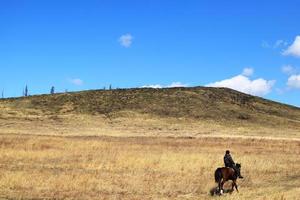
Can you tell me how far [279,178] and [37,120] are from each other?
2392 inches

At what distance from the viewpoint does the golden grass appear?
22.1 metres

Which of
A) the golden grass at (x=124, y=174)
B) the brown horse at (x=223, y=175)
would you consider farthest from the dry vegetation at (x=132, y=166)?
the brown horse at (x=223, y=175)

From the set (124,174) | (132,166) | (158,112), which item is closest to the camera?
(124,174)

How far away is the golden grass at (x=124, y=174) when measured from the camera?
2212cm

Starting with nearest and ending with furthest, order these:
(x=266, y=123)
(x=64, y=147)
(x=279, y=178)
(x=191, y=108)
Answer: (x=279, y=178) → (x=64, y=147) → (x=266, y=123) → (x=191, y=108)

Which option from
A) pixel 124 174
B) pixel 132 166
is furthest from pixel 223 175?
pixel 132 166

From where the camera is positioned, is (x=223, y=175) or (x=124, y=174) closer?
(x=223, y=175)

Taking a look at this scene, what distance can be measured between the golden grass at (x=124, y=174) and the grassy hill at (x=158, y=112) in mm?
37150

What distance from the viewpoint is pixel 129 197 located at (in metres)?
21.5

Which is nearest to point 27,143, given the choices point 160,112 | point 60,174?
point 60,174

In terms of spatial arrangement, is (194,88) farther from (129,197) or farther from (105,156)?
(129,197)

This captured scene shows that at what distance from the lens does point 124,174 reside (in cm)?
2758

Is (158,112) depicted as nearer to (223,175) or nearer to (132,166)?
(132,166)

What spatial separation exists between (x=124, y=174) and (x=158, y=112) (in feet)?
230
